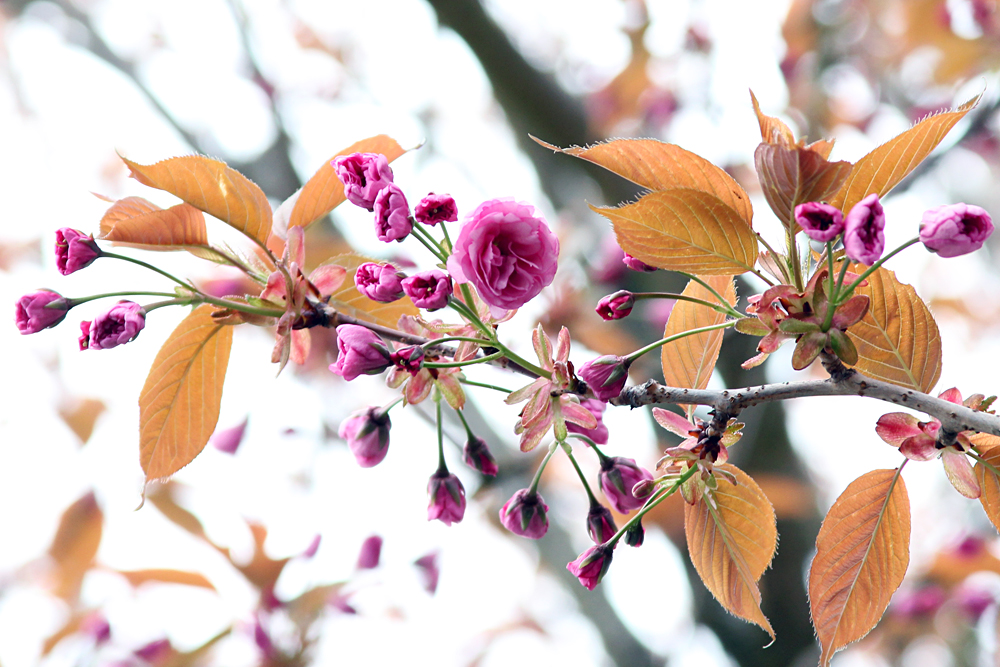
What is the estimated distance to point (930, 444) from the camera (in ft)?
1.74

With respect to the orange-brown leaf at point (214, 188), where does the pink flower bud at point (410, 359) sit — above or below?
below

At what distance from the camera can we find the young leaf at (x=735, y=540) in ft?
1.87

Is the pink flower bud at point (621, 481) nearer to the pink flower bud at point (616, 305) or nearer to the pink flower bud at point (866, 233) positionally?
the pink flower bud at point (616, 305)

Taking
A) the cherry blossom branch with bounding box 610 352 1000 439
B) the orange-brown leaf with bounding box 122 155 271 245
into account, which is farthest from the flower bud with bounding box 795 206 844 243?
the orange-brown leaf with bounding box 122 155 271 245

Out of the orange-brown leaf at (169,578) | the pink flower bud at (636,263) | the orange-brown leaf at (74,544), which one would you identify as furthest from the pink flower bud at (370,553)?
the pink flower bud at (636,263)

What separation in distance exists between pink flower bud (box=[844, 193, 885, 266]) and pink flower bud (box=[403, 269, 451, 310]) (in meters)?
0.28

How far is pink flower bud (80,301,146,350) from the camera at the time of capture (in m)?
0.53

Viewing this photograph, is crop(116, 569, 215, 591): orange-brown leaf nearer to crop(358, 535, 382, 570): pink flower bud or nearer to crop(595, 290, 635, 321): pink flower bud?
crop(358, 535, 382, 570): pink flower bud

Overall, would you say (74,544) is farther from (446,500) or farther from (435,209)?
(435,209)

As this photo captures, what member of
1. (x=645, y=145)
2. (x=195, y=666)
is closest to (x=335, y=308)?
(x=645, y=145)

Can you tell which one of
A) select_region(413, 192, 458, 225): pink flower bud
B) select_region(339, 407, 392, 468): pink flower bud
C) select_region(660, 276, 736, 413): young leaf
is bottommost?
select_region(660, 276, 736, 413): young leaf

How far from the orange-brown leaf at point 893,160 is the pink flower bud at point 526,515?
38 cm

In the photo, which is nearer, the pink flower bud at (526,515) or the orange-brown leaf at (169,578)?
the pink flower bud at (526,515)

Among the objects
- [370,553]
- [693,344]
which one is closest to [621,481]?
[693,344]
